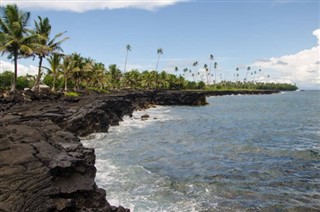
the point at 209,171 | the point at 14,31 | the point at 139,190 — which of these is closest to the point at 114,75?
the point at 14,31

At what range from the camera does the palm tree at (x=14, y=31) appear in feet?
133

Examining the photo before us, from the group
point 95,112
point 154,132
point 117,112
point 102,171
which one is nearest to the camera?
point 102,171

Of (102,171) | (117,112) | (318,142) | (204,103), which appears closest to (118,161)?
(102,171)

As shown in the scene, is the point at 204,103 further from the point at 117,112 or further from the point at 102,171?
the point at 102,171

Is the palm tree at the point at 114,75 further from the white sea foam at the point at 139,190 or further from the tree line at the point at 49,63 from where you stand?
the white sea foam at the point at 139,190

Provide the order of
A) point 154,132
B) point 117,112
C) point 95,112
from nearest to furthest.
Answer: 1. point 95,112
2. point 154,132
3. point 117,112

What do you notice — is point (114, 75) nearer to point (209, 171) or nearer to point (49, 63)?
point (49, 63)

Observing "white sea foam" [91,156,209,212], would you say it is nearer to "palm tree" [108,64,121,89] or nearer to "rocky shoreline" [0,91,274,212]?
"rocky shoreline" [0,91,274,212]

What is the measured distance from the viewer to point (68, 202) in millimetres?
10312

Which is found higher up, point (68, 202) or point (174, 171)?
point (68, 202)

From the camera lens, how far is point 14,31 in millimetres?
40844

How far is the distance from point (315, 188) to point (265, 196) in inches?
136

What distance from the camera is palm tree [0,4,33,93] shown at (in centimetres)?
4044

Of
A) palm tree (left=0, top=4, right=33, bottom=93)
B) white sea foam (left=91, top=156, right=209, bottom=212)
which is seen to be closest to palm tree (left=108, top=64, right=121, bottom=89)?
palm tree (left=0, top=4, right=33, bottom=93)
